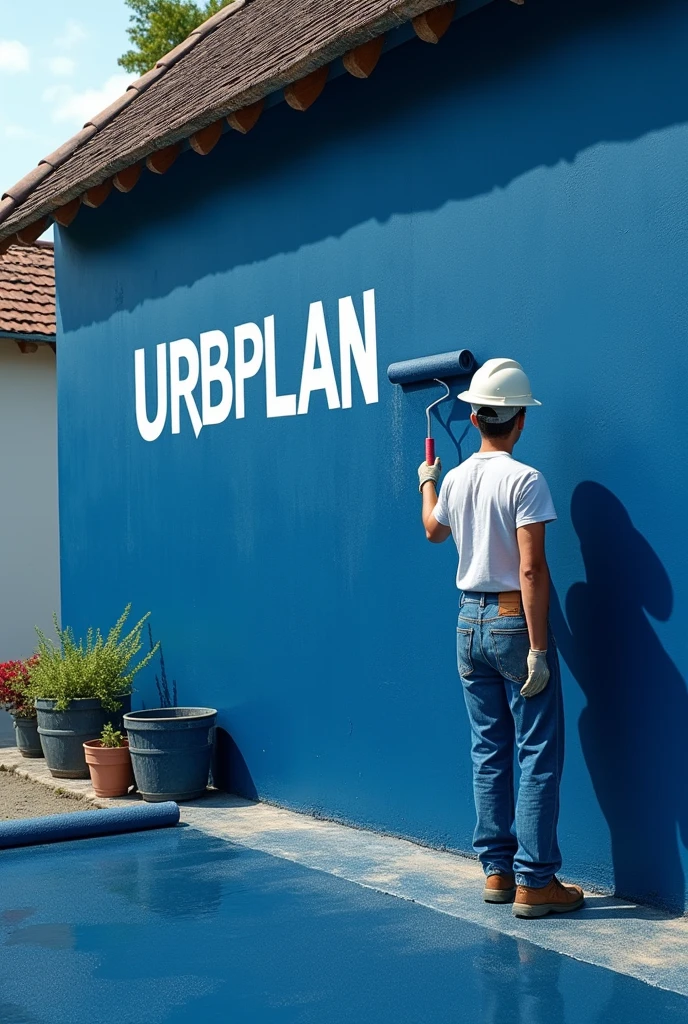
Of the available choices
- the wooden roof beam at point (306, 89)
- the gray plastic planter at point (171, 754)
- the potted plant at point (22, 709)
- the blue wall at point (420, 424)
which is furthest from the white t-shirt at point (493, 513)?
the potted plant at point (22, 709)

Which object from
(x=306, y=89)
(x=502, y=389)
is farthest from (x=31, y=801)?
(x=306, y=89)

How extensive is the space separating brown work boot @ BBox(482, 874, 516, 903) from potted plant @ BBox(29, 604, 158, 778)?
3.83 meters

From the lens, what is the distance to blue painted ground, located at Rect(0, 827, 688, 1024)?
4188 mm

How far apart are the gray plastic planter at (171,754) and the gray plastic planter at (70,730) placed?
84cm

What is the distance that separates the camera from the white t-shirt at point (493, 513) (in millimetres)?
5113

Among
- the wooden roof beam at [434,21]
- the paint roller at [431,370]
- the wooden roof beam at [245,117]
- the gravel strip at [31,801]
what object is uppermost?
the wooden roof beam at [245,117]

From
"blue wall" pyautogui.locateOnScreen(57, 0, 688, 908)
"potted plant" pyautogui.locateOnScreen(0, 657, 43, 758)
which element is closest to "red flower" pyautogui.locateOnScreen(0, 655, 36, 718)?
"potted plant" pyautogui.locateOnScreen(0, 657, 43, 758)

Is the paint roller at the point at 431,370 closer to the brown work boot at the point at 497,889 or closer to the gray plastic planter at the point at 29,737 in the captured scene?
the brown work boot at the point at 497,889

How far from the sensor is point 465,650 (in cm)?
532

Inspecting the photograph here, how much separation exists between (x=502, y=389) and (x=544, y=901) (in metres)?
2.06

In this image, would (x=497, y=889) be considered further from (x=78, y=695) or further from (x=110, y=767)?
(x=78, y=695)

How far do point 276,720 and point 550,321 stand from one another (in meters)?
3.09

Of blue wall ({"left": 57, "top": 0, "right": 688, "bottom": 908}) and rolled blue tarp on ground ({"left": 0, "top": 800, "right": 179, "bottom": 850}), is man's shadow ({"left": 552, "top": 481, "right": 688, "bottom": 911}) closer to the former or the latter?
blue wall ({"left": 57, "top": 0, "right": 688, "bottom": 908})

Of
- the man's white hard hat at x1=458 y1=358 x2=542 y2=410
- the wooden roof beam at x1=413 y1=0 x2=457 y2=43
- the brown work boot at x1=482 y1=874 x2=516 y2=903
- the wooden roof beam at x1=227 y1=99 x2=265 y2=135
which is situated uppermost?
the wooden roof beam at x1=227 y1=99 x2=265 y2=135
